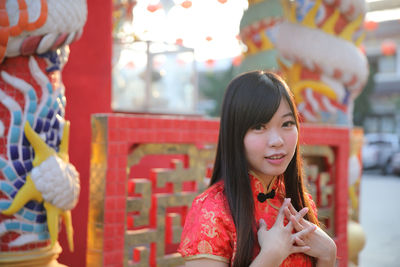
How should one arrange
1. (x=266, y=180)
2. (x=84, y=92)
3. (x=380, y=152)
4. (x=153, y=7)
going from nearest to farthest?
(x=266, y=180), (x=84, y=92), (x=153, y=7), (x=380, y=152)

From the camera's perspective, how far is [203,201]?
4.37ft

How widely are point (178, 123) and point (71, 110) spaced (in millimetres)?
769

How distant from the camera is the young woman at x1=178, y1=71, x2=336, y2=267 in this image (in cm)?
126

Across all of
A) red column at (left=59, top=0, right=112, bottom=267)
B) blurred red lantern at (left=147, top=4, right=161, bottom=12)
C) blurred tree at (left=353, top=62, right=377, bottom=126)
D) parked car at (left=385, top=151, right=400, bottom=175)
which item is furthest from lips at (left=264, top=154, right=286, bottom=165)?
blurred tree at (left=353, top=62, right=377, bottom=126)

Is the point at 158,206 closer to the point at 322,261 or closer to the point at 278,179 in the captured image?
the point at 278,179

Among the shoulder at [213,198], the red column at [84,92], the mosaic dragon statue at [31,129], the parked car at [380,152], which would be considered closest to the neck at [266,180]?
the shoulder at [213,198]

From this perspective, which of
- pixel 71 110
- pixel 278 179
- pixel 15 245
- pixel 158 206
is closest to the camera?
pixel 278 179

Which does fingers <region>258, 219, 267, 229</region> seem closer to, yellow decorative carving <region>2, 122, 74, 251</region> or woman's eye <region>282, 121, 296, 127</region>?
woman's eye <region>282, 121, 296, 127</region>

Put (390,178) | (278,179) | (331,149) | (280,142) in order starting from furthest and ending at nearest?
(390,178) < (331,149) < (278,179) < (280,142)

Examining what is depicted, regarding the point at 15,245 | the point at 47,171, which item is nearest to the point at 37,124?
the point at 47,171

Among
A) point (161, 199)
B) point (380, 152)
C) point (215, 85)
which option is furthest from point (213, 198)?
point (215, 85)

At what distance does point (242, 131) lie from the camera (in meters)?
1.34

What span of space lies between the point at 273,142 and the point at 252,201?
0.18 metres

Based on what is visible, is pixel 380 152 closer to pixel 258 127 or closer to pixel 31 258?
pixel 31 258
